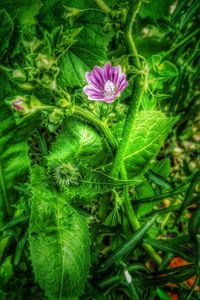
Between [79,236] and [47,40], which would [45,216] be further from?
[47,40]

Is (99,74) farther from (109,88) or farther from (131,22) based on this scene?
(131,22)

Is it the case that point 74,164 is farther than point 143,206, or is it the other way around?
point 143,206

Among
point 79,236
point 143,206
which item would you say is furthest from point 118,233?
point 79,236

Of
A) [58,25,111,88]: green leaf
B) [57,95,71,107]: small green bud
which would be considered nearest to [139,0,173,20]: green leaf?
[58,25,111,88]: green leaf

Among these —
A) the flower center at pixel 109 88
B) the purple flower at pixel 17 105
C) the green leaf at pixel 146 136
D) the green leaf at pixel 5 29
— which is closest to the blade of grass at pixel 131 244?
the green leaf at pixel 146 136

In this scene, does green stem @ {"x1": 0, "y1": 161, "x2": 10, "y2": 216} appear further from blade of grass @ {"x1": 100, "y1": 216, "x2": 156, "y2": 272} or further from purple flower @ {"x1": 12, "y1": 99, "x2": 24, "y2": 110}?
purple flower @ {"x1": 12, "y1": 99, "x2": 24, "y2": 110}
